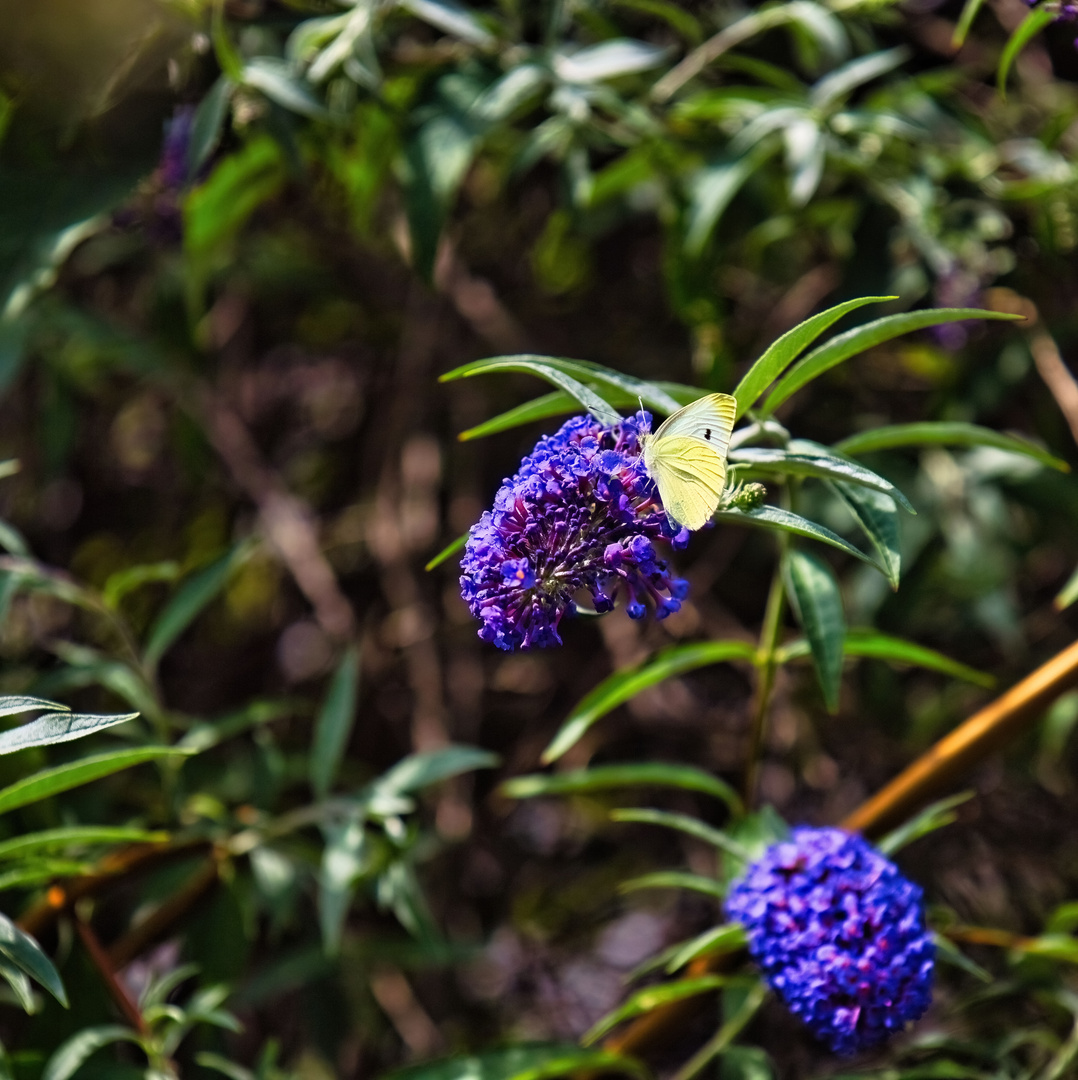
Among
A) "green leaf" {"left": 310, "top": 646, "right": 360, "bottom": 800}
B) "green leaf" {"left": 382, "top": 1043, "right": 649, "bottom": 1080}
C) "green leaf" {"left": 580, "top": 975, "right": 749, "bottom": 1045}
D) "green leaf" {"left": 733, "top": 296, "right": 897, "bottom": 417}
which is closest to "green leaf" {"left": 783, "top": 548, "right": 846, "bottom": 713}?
"green leaf" {"left": 733, "top": 296, "right": 897, "bottom": 417}

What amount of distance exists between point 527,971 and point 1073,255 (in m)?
2.18

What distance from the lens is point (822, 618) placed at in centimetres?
143

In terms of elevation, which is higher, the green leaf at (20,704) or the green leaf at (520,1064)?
the green leaf at (20,704)

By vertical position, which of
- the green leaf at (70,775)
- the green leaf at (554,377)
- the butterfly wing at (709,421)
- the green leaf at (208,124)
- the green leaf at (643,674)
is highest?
the green leaf at (208,124)

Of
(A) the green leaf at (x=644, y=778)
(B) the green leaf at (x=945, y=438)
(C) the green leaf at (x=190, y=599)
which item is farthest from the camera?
(C) the green leaf at (x=190, y=599)

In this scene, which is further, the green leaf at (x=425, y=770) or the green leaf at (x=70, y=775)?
the green leaf at (x=425, y=770)

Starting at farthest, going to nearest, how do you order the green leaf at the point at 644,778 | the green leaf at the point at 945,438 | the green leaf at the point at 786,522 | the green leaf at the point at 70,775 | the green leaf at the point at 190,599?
the green leaf at the point at 190,599
the green leaf at the point at 644,778
the green leaf at the point at 945,438
the green leaf at the point at 70,775
the green leaf at the point at 786,522

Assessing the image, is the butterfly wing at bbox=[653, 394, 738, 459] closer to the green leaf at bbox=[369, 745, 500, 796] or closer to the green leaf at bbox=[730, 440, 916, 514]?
the green leaf at bbox=[730, 440, 916, 514]

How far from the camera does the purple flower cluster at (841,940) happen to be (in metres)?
1.41

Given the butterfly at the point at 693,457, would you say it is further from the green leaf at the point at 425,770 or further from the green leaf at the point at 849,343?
the green leaf at the point at 425,770

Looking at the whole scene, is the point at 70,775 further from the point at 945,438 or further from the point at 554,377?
the point at 945,438

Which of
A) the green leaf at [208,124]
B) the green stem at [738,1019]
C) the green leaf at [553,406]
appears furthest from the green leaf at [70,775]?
the green leaf at [208,124]

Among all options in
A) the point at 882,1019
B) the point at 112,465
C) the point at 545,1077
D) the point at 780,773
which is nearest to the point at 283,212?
the point at 112,465

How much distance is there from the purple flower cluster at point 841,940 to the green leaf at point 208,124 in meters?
1.41
